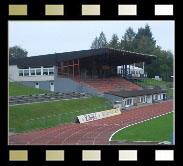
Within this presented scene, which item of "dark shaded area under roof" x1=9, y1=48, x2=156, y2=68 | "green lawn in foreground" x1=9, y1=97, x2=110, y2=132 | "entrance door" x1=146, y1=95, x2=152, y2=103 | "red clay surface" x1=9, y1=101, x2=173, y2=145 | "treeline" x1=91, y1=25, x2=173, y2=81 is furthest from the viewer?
"treeline" x1=91, y1=25, x2=173, y2=81

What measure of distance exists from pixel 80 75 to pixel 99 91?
22.6 ft

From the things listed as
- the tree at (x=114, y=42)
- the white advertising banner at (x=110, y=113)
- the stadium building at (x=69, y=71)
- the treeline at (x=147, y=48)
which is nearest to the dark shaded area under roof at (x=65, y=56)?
the stadium building at (x=69, y=71)

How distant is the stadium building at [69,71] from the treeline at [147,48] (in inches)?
664

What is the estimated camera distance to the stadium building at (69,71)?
1381 inches

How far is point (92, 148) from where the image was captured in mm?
5320

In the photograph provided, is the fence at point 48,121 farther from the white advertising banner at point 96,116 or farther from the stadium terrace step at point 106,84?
the stadium terrace step at point 106,84

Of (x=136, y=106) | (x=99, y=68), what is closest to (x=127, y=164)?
(x=136, y=106)

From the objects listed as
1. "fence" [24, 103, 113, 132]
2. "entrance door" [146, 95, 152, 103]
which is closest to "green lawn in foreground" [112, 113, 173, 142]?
"fence" [24, 103, 113, 132]

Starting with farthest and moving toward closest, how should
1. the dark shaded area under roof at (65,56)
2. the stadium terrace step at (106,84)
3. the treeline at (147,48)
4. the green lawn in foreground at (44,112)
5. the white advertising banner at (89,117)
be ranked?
the treeline at (147,48)
the stadium terrace step at (106,84)
the dark shaded area under roof at (65,56)
the white advertising banner at (89,117)
the green lawn in foreground at (44,112)

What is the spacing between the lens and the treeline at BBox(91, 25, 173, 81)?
5844 centimetres

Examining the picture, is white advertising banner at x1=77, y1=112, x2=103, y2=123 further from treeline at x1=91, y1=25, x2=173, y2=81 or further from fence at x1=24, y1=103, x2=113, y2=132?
treeline at x1=91, y1=25, x2=173, y2=81

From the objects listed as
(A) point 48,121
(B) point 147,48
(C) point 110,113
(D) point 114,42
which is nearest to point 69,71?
(C) point 110,113

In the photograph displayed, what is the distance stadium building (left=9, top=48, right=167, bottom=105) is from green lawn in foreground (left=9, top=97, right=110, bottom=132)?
6202mm

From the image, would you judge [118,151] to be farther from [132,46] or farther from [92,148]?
[132,46]
